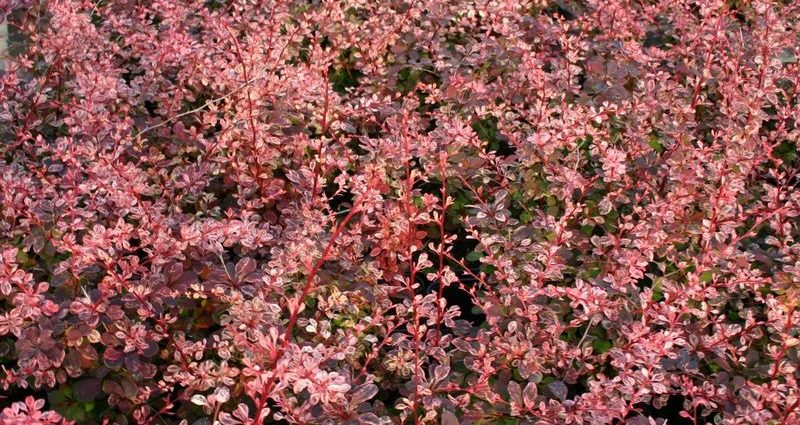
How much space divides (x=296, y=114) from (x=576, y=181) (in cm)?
94

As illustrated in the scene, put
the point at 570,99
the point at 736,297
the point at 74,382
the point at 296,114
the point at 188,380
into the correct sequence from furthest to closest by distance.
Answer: the point at 570,99 → the point at 296,114 → the point at 736,297 → the point at 74,382 → the point at 188,380

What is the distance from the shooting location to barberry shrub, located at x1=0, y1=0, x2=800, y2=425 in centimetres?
190

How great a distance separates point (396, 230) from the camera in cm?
227

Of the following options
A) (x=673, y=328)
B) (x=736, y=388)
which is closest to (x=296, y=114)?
(x=673, y=328)

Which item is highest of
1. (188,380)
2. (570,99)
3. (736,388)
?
(570,99)

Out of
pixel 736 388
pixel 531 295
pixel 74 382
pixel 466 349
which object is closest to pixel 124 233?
pixel 74 382

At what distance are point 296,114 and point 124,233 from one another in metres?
0.90

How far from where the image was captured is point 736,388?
1980 millimetres

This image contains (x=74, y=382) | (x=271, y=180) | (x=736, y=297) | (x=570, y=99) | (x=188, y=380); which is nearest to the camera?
(x=188, y=380)

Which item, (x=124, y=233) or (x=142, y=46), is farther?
(x=142, y=46)

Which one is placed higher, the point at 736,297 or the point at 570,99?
the point at 570,99

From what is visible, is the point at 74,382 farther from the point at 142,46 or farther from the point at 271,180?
the point at 142,46

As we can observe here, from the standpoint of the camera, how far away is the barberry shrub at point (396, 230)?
190 cm

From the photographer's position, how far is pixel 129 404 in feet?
6.42
